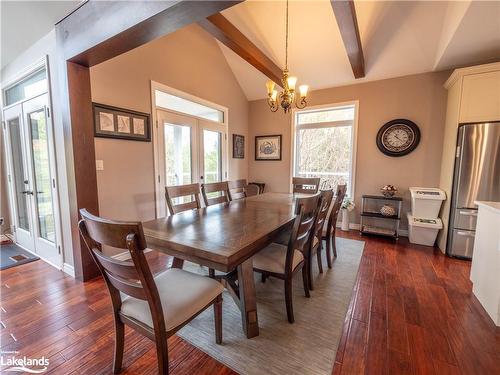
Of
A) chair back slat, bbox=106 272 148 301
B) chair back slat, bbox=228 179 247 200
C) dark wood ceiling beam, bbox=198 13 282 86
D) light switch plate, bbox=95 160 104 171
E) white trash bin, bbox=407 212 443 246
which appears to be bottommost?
white trash bin, bbox=407 212 443 246

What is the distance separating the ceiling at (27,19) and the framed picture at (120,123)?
2.61ft

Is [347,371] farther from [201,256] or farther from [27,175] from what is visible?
[27,175]

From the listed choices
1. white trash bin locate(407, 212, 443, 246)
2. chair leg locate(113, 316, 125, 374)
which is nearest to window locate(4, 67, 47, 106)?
chair leg locate(113, 316, 125, 374)

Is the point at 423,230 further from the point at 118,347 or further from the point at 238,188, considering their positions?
the point at 118,347

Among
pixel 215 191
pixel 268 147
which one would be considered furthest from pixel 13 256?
pixel 268 147

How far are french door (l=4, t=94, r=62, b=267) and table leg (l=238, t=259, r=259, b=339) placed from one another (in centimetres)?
226

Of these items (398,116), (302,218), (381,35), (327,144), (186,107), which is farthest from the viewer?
(327,144)

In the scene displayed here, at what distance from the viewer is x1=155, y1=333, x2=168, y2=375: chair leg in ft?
3.43

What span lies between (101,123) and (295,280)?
104 inches

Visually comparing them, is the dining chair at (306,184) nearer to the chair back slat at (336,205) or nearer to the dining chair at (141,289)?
the chair back slat at (336,205)

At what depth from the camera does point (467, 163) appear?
2719mm

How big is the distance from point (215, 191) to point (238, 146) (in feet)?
7.27

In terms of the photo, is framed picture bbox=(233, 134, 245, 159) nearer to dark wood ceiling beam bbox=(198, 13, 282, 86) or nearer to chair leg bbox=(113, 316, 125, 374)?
dark wood ceiling beam bbox=(198, 13, 282, 86)

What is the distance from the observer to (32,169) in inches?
107
